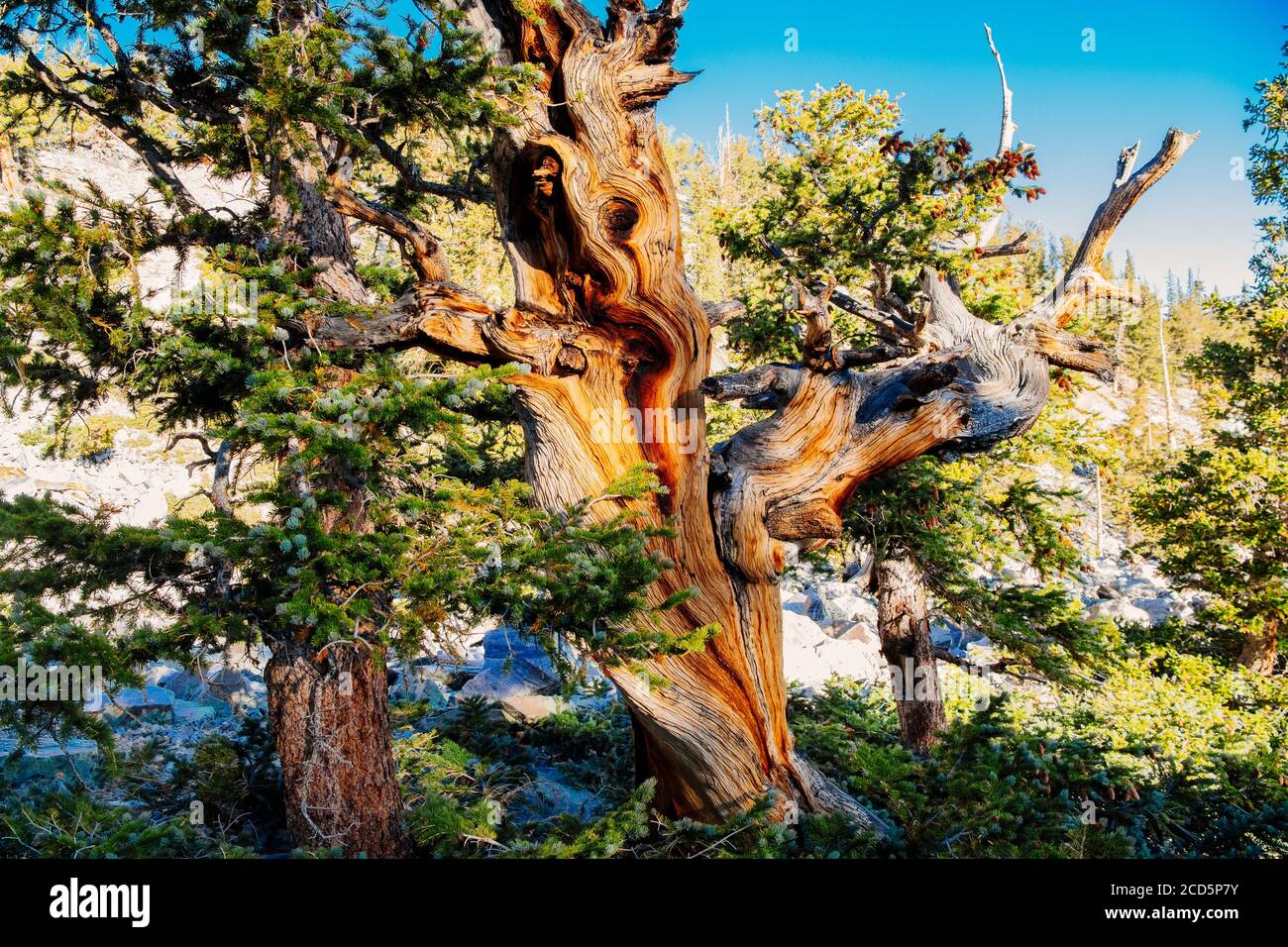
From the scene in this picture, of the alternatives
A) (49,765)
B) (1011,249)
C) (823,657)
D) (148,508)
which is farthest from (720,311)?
(148,508)

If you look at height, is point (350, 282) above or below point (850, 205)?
below

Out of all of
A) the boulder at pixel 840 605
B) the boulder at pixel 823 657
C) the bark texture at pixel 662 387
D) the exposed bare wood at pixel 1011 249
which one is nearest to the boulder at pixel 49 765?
the bark texture at pixel 662 387

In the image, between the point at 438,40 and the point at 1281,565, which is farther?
the point at 1281,565

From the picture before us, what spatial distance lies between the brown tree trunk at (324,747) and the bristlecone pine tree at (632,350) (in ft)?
0.21

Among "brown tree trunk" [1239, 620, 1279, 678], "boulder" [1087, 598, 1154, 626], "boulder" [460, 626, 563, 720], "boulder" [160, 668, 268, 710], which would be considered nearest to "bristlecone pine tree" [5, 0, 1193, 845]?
"boulder" [460, 626, 563, 720]

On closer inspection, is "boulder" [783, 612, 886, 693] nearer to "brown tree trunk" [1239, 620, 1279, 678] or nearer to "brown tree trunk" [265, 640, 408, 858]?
"brown tree trunk" [1239, 620, 1279, 678]

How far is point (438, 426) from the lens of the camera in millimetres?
3465

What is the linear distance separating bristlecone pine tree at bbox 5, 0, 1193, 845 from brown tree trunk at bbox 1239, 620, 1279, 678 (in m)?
8.55

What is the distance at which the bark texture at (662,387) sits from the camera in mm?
4688

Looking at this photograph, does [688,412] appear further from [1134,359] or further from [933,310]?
[1134,359]

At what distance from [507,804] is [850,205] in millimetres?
7523

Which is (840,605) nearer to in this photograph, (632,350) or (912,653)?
(912,653)

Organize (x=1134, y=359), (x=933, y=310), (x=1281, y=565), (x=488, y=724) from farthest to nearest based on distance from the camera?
1. (x=1134, y=359)
2. (x=1281, y=565)
3. (x=488, y=724)
4. (x=933, y=310)
